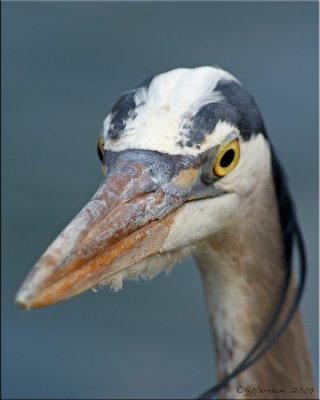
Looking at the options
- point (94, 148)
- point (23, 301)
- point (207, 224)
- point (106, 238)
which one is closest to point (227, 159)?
point (207, 224)

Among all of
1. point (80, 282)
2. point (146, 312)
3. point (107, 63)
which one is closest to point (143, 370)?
point (146, 312)

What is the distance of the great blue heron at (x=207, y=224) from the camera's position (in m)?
2.38

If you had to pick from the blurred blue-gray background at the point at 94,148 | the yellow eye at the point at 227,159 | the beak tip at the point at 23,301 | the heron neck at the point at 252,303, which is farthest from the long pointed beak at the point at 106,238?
the blurred blue-gray background at the point at 94,148

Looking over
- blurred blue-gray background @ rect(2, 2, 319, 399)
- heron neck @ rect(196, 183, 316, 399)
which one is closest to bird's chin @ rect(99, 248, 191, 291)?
heron neck @ rect(196, 183, 316, 399)

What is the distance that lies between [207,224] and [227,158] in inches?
8.2

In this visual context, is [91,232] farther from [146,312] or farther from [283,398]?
[146,312]

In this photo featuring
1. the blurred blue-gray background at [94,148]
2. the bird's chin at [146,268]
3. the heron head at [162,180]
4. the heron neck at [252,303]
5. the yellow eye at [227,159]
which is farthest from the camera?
the blurred blue-gray background at [94,148]

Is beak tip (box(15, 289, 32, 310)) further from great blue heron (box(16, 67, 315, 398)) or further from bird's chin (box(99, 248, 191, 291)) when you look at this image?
bird's chin (box(99, 248, 191, 291))

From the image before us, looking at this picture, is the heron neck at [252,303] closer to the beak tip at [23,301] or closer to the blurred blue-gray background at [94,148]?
the beak tip at [23,301]

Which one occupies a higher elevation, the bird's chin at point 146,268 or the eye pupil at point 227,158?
the eye pupil at point 227,158

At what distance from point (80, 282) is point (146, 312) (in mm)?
3138

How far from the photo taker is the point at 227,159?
2.77 m

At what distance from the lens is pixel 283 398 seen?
3.20 metres

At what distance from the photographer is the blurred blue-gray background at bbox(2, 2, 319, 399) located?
5254 mm
